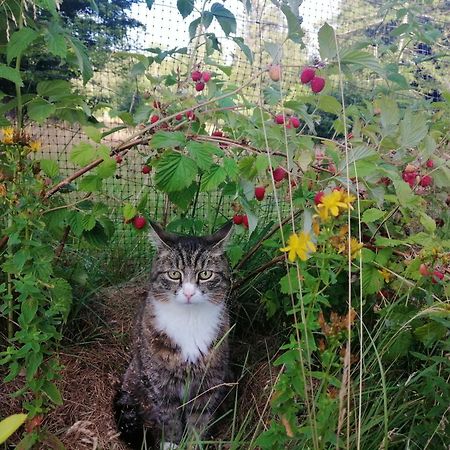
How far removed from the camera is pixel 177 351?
2.28m

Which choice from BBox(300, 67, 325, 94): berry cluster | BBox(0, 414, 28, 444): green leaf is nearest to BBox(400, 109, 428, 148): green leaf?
BBox(300, 67, 325, 94): berry cluster

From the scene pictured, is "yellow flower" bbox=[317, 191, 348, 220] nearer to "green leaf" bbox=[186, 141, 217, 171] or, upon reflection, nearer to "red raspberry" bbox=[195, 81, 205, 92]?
"green leaf" bbox=[186, 141, 217, 171]

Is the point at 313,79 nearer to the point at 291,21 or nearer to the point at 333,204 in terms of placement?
the point at 291,21

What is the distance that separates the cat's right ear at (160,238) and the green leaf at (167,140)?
0.58 meters

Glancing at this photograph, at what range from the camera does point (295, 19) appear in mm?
1691

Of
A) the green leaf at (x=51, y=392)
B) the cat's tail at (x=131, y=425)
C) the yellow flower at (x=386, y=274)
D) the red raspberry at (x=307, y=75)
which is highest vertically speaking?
the red raspberry at (x=307, y=75)

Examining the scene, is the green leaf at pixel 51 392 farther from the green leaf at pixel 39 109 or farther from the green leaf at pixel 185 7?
the green leaf at pixel 185 7

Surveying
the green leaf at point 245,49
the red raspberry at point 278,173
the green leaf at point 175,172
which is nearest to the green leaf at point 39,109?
the green leaf at point 175,172

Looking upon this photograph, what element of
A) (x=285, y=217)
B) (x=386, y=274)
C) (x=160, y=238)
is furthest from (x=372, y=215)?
(x=160, y=238)

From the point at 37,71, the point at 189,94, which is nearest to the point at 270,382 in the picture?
the point at 189,94

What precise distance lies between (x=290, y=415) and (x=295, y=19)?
3.85 feet

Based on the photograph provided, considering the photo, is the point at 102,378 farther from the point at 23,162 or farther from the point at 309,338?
the point at 309,338

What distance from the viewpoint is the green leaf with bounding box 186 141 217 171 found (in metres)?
1.76

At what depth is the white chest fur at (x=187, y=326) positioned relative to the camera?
2.29 meters
